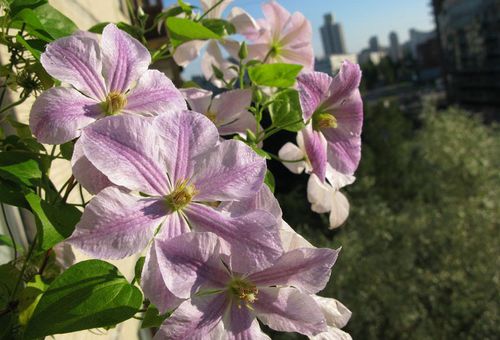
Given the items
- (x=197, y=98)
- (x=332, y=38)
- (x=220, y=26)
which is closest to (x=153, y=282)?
(x=197, y=98)

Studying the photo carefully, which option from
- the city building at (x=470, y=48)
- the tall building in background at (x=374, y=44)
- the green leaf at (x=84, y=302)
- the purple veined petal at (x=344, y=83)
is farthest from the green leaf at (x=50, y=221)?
the tall building in background at (x=374, y=44)

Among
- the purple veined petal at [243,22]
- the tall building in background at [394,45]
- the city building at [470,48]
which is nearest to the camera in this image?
the purple veined petal at [243,22]

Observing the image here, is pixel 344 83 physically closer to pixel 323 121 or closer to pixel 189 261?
pixel 323 121

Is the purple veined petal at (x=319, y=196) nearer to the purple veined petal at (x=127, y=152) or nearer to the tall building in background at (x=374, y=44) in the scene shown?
the purple veined petal at (x=127, y=152)

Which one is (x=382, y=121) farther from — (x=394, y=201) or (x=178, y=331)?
(x=178, y=331)

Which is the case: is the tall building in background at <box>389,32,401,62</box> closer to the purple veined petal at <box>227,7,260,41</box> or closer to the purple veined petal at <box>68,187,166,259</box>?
the purple veined petal at <box>227,7,260,41</box>

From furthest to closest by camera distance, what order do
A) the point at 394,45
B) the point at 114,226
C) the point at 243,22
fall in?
the point at 394,45 → the point at 243,22 → the point at 114,226
